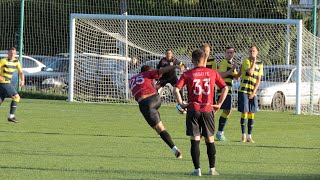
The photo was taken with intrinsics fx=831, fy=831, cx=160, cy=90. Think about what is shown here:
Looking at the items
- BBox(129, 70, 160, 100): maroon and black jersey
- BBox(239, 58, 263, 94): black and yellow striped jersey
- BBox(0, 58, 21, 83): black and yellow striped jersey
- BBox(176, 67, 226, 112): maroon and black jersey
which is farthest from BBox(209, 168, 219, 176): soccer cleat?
BBox(0, 58, 21, 83): black and yellow striped jersey

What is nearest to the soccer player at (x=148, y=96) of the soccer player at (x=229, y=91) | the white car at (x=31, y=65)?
the soccer player at (x=229, y=91)

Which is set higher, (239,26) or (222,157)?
(239,26)

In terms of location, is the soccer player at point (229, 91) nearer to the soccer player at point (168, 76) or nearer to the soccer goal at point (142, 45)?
the soccer player at point (168, 76)

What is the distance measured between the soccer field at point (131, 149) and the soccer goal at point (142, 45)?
13.0ft

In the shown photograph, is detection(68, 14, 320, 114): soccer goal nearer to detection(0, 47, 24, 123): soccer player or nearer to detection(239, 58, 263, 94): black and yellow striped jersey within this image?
detection(0, 47, 24, 123): soccer player

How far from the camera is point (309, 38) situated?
2630cm

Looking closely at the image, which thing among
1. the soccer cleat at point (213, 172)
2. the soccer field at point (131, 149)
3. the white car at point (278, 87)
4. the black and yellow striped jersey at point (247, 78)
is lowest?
the soccer field at point (131, 149)

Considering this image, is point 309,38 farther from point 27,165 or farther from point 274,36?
point 27,165

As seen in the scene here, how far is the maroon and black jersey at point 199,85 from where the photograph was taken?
11.6 meters

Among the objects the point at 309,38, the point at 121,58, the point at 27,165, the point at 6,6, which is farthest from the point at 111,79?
the point at 27,165

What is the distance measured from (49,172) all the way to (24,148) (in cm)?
328

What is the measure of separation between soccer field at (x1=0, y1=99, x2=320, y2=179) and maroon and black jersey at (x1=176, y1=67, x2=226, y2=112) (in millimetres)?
979

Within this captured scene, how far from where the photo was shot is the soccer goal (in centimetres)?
2755

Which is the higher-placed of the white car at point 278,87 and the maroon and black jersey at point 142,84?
the maroon and black jersey at point 142,84
